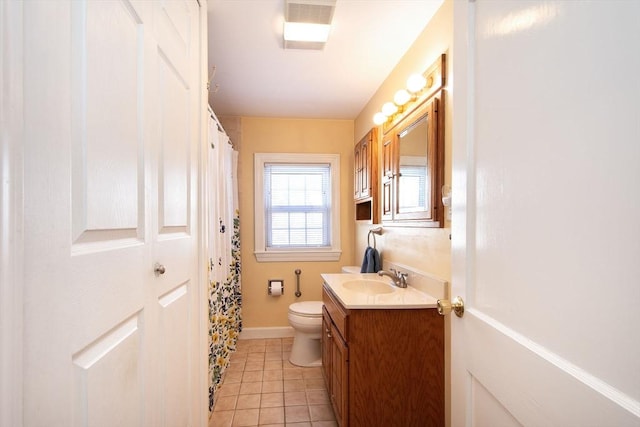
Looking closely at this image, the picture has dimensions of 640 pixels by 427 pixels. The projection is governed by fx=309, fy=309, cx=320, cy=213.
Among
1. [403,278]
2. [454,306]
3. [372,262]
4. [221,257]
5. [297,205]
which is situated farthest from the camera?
[297,205]

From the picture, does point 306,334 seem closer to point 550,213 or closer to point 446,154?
point 446,154

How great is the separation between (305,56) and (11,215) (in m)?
2.02

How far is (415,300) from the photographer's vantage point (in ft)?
5.27

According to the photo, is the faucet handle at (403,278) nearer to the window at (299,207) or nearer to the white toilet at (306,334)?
the white toilet at (306,334)

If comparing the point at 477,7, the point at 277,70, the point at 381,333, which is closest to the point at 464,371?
the point at 381,333

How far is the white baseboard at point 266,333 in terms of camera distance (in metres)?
3.28

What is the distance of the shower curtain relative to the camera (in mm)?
2027

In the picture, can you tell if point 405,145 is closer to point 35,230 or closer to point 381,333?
point 381,333

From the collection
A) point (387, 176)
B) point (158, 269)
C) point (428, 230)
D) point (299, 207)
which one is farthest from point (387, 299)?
point (299, 207)

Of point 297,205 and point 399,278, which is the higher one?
point 297,205

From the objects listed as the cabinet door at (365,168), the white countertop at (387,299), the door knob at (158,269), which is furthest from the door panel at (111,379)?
the cabinet door at (365,168)

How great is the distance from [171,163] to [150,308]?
480 mm

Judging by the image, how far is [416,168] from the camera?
1.81m

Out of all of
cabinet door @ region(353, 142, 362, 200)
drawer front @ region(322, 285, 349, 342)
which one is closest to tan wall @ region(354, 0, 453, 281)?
cabinet door @ region(353, 142, 362, 200)
